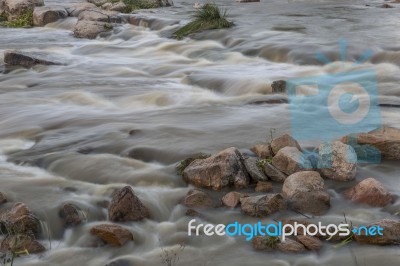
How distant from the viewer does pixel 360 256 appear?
4746 millimetres

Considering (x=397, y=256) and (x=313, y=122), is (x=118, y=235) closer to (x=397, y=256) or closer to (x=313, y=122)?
(x=397, y=256)

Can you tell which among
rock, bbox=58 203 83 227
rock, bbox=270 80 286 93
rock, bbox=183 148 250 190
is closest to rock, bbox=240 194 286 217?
rock, bbox=183 148 250 190

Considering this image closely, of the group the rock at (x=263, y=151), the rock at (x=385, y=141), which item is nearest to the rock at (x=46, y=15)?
the rock at (x=263, y=151)

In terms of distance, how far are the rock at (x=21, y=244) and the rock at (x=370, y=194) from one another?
291 centimetres

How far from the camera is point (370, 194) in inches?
221

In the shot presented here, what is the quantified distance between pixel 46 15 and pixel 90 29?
324 centimetres

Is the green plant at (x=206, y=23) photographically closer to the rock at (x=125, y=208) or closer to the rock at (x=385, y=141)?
the rock at (x=385, y=141)

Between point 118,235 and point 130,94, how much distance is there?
20.3 feet

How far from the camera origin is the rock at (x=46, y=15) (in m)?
21.3

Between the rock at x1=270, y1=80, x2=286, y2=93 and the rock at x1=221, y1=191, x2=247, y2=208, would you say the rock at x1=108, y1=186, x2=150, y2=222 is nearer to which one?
the rock at x1=221, y1=191, x2=247, y2=208

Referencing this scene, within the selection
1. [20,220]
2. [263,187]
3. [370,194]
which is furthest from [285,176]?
[20,220]

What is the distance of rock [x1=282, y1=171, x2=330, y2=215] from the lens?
5539mm

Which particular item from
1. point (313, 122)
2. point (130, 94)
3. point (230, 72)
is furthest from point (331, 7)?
point (313, 122)

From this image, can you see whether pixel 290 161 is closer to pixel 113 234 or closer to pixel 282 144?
pixel 282 144
